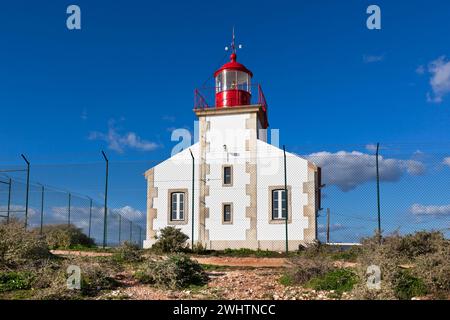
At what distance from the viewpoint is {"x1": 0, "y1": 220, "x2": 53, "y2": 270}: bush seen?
1101 centimetres

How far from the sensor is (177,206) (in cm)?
2031

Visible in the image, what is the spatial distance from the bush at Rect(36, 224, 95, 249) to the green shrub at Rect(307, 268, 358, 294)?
1326 centimetres

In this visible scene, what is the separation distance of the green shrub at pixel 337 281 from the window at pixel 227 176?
10.8m

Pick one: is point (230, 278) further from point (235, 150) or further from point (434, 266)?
point (235, 150)

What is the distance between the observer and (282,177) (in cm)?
1944

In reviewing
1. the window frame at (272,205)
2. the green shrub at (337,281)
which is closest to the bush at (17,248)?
the green shrub at (337,281)

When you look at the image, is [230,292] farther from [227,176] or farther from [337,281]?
[227,176]

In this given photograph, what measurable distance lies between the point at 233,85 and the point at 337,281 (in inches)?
540

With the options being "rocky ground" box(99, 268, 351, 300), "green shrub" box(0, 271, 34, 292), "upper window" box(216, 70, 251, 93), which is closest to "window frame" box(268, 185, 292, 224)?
"upper window" box(216, 70, 251, 93)

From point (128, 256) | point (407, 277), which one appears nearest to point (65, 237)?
point (128, 256)

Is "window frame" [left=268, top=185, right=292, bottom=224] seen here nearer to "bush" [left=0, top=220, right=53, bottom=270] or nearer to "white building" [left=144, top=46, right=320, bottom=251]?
"white building" [left=144, top=46, right=320, bottom=251]

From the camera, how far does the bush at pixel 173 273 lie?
9.70 metres
